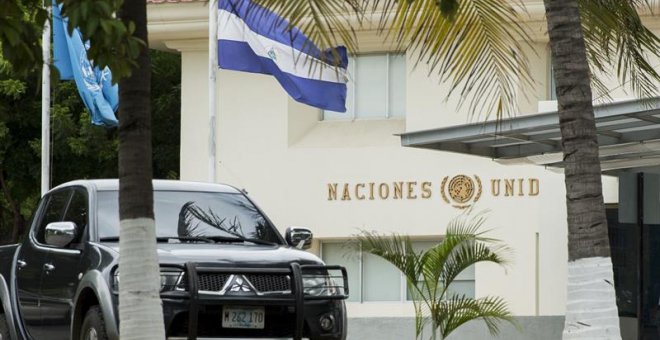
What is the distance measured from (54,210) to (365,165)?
515 inches

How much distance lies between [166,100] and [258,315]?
2037cm

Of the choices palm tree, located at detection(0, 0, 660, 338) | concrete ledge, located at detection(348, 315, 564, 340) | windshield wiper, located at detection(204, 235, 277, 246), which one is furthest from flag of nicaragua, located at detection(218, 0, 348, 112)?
windshield wiper, located at detection(204, 235, 277, 246)

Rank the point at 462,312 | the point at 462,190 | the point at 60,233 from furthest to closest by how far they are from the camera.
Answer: the point at 462,190, the point at 462,312, the point at 60,233

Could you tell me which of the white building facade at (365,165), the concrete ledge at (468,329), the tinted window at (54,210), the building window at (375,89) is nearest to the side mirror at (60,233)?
the tinted window at (54,210)

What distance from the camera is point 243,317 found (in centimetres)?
1218

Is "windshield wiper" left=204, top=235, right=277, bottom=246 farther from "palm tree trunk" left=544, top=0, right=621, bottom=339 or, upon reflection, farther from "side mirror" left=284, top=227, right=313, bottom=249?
"palm tree trunk" left=544, top=0, right=621, bottom=339

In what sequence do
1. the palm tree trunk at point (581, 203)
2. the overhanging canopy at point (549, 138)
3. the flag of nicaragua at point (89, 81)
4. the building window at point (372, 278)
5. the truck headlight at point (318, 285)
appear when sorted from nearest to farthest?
the palm tree trunk at point (581, 203), the truck headlight at point (318, 285), the overhanging canopy at point (549, 138), the flag of nicaragua at point (89, 81), the building window at point (372, 278)

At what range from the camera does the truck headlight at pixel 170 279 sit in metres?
12.0

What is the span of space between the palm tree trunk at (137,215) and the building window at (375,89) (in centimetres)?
1748

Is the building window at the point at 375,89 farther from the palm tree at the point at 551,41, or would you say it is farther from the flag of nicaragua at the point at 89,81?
the palm tree at the point at 551,41

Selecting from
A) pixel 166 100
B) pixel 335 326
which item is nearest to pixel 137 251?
pixel 335 326

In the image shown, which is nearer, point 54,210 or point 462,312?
point 54,210

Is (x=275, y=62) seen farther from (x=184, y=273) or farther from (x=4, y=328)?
(x=184, y=273)

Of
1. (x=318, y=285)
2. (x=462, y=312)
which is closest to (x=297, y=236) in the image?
(x=318, y=285)
